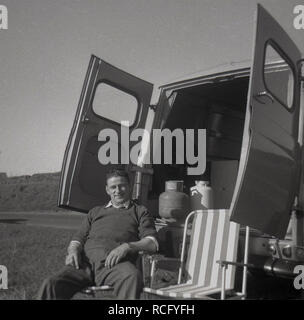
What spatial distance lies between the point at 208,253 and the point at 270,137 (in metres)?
1.14

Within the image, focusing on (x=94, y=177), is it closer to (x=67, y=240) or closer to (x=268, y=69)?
(x=268, y=69)

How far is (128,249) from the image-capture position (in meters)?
2.82

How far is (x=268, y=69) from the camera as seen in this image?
3.20 m

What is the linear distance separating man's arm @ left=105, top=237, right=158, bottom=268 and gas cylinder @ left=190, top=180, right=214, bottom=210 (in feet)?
4.38

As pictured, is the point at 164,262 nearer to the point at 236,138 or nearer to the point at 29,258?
the point at 236,138

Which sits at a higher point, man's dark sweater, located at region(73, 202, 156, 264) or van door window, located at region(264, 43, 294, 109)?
van door window, located at region(264, 43, 294, 109)

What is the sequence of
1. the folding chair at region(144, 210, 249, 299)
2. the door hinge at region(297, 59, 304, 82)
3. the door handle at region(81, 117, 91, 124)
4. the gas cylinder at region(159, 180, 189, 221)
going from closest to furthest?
the folding chair at region(144, 210, 249, 299)
the door hinge at region(297, 59, 304, 82)
the door handle at region(81, 117, 91, 124)
the gas cylinder at region(159, 180, 189, 221)

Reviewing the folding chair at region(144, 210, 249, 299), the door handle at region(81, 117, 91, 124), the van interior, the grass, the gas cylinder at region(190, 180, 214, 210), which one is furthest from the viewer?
the van interior

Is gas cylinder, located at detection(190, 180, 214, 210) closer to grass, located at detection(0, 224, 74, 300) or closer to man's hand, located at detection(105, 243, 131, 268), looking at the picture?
man's hand, located at detection(105, 243, 131, 268)

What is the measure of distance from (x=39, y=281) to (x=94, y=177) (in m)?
1.65

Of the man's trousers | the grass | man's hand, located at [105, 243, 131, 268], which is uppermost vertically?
man's hand, located at [105, 243, 131, 268]

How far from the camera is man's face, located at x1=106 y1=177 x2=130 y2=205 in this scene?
10.6ft

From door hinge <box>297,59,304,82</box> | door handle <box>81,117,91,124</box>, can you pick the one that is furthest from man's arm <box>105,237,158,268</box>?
door hinge <box>297,59,304,82</box>

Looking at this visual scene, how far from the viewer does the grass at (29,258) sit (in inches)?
172
